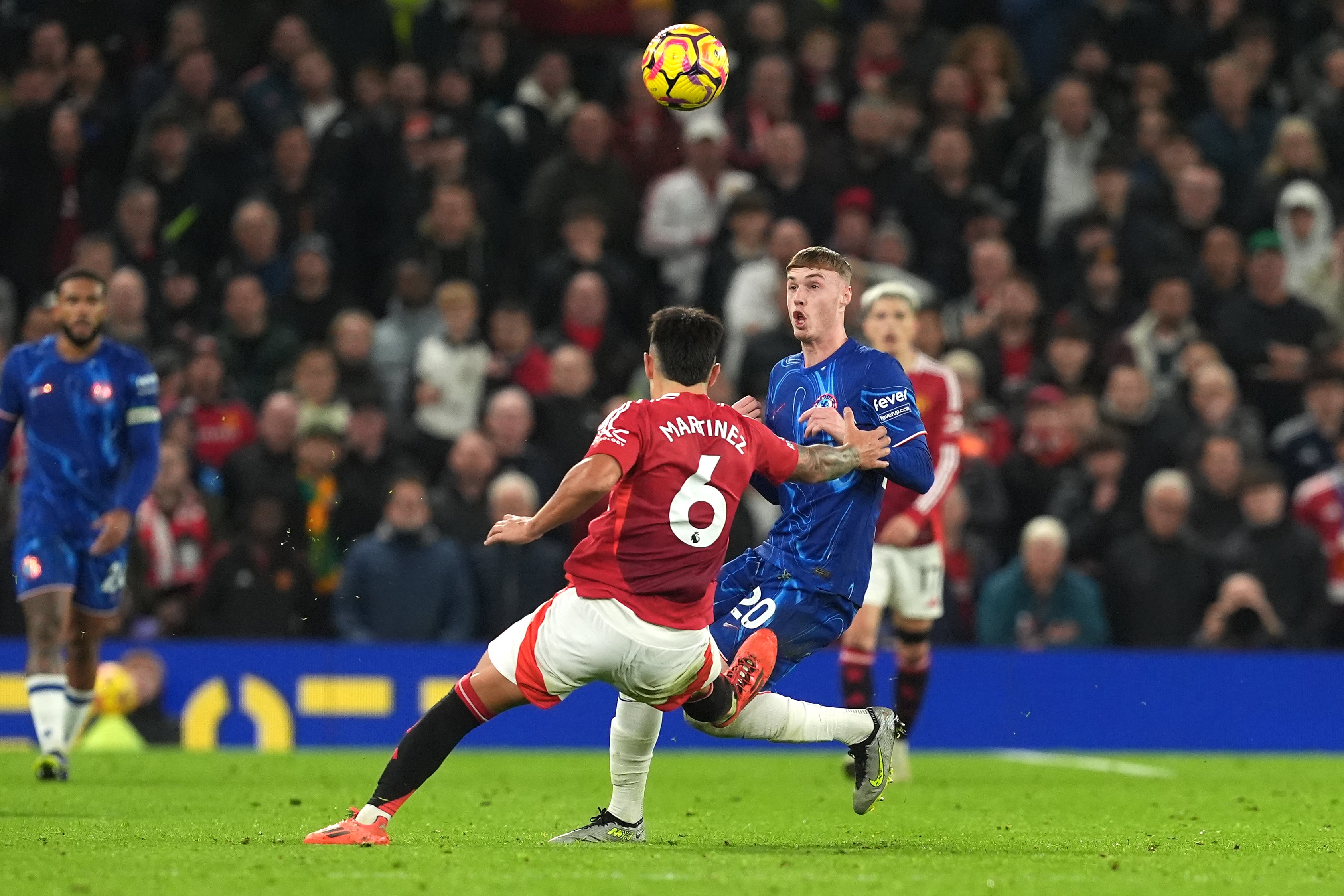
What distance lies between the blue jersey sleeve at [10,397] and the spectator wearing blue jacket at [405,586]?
3.72m

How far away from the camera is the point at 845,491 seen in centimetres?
869

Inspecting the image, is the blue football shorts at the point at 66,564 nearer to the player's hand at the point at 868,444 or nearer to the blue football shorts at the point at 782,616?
the blue football shorts at the point at 782,616

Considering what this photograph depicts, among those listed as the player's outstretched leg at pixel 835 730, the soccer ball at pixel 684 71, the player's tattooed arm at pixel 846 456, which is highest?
the soccer ball at pixel 684 71

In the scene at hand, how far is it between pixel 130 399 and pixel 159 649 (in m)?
3.45

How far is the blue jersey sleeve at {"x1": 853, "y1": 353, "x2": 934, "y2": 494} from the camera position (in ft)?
27.8

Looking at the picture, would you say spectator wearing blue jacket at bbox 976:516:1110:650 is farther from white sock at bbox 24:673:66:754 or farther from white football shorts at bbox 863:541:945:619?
white sock at bbox 24:673:66:754

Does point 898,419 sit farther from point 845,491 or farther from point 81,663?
point 81,663

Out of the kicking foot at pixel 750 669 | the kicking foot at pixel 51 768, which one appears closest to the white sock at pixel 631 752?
the kicking foot at pixel 750 669

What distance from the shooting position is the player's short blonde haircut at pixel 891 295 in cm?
1172

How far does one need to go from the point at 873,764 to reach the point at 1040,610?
24.1ft

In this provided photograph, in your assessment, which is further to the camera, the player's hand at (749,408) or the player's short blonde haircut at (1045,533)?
the player's short blonde haircut at (1045,533)

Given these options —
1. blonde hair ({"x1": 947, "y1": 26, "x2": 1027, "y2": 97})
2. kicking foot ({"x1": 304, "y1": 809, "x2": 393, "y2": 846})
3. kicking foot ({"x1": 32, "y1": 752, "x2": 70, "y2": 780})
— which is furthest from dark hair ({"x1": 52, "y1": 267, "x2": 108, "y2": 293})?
blonde hair ({"x1": 947, "y1": 26, "x2": 1027, "y2": 97})

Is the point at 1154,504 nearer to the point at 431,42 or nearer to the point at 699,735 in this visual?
the point at 699,735

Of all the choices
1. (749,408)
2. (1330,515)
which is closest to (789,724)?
(749,408)
